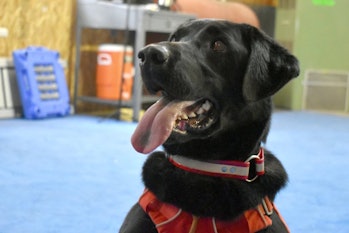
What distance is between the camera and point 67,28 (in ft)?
17.8

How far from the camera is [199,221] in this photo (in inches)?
Answer: 51.4

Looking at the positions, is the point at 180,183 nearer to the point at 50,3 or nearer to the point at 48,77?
the point at 48,77

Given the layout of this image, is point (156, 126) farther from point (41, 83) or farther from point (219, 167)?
point (41, 83)

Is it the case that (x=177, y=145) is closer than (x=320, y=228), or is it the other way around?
(x=177, y=145)

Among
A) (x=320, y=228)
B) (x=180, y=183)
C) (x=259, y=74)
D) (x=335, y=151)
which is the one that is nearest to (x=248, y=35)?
(x=259, y=74)

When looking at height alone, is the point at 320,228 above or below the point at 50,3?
below

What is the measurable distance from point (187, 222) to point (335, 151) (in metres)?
2.94

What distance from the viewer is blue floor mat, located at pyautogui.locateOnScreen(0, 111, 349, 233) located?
84.5 inches

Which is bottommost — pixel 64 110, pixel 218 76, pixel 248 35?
pixel 64 110

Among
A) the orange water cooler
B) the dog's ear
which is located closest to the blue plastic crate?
the orange water cooler

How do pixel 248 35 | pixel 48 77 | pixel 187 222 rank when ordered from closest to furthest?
pixel 187 222
pixel 248 35
pixel 48 77

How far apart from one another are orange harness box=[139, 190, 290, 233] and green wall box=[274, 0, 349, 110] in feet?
18.6

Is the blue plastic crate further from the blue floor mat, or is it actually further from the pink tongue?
the pink tongue

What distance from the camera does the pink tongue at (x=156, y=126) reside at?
50.3 inches
